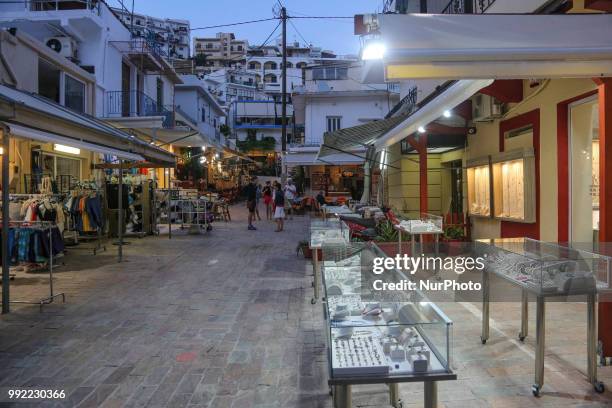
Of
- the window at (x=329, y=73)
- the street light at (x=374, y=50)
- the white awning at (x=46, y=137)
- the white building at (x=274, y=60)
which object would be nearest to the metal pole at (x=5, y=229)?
the white awning at (x=46, y=137)

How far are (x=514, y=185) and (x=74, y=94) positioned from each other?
512 inches

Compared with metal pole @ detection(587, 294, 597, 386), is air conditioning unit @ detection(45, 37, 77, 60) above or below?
above

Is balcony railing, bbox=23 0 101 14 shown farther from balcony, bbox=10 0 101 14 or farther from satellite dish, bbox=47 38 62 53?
satellite dish, bbox=47 38 62 53

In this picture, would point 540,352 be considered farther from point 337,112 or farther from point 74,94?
point 337,112

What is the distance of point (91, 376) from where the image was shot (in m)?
3.72

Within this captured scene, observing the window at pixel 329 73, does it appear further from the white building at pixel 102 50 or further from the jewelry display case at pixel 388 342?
the jewelry display case at pixel 388 342

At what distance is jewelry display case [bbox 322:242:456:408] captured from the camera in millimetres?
2270

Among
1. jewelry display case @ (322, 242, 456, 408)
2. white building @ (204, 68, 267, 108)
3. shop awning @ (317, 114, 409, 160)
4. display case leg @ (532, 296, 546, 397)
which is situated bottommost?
display case leg @ (532, 296, 546, 397)

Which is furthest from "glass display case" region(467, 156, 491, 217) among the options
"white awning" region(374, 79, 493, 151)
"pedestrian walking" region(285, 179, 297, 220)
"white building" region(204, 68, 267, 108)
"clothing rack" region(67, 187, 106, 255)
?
"white building" region(204, 68, 267, 108)

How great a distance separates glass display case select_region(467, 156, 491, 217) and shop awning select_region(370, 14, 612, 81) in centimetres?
535

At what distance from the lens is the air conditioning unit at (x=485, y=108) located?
8141 millimetres

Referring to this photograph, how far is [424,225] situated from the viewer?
24.3 feet

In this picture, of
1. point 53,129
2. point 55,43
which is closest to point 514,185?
point 53,129

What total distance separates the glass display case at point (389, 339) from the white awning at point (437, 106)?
231 centimetres
